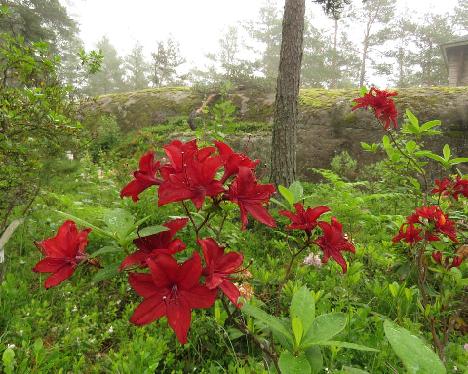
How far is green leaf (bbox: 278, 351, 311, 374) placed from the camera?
87 cm

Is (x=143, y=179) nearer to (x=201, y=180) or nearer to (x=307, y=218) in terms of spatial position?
(x=201, y=180)

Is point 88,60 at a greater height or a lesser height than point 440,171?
greater

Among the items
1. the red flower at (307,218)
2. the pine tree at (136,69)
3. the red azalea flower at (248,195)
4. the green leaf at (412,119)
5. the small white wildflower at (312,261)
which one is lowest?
the small white wildflower at (312,261)

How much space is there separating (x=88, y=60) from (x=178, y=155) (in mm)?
3053

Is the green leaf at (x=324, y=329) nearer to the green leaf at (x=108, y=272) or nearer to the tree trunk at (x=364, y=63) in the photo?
the green leaf at (x=108, y=272)

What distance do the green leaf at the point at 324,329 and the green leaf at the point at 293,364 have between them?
5 centimetres

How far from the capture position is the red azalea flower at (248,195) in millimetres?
943

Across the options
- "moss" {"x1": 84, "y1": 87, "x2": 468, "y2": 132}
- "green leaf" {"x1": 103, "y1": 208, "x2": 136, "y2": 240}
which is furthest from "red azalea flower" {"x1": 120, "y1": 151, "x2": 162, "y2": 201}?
"moss" {"x1": 84, "y1": 87, "x2": 468, "y2": 132}

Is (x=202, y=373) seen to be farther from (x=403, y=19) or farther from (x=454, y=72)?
(x=403, y=19)

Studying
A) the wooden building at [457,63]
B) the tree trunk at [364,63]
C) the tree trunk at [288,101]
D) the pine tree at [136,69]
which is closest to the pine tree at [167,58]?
the pine tree at [136,69]

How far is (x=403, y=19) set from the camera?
87.4 ft

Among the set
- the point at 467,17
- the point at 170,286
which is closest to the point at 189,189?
the point at 170,286

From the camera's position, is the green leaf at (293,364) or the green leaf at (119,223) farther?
the green leaf at (119,223)

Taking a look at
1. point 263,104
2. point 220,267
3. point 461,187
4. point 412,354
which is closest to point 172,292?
point 220,267
